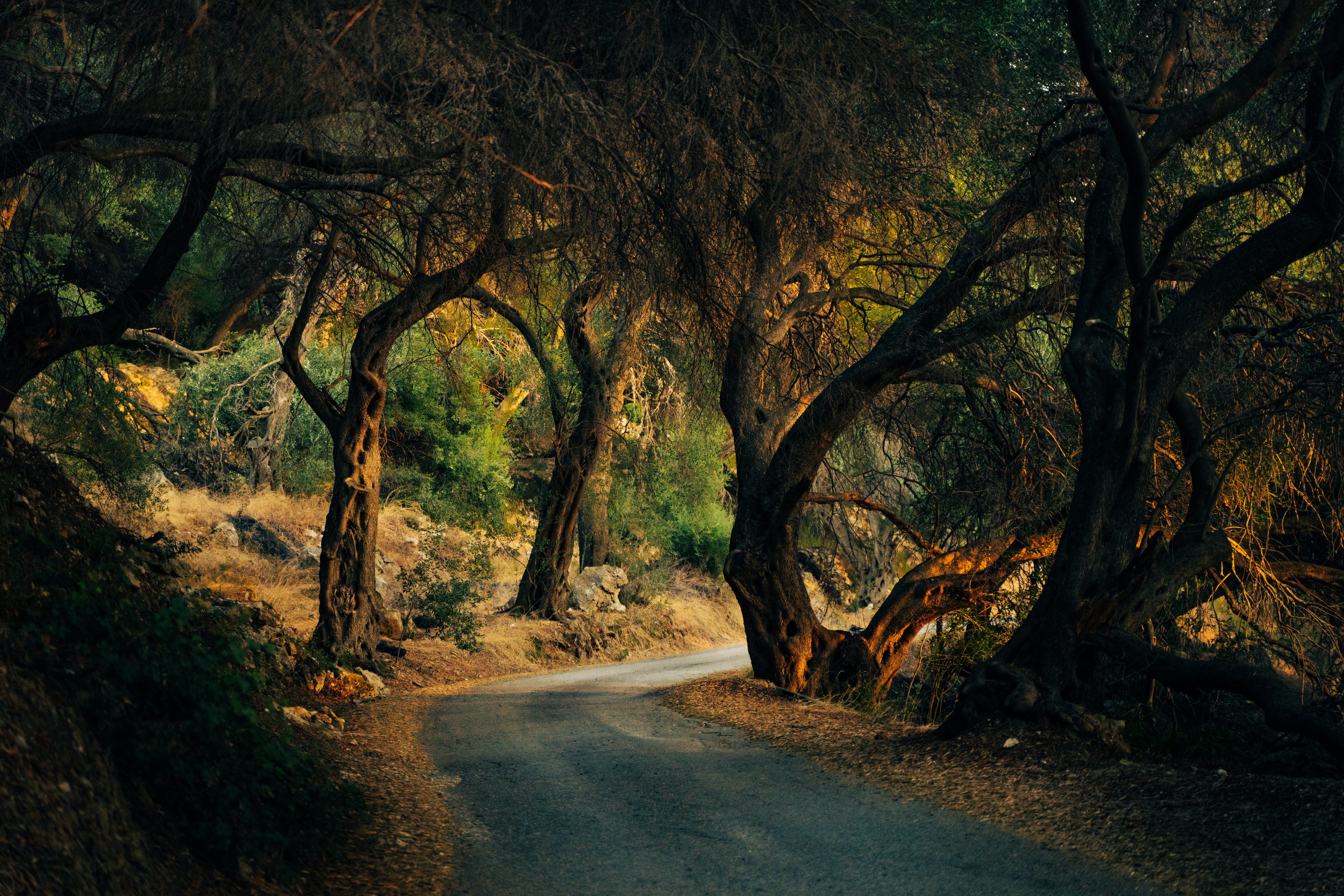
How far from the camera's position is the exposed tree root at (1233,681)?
6883 mm

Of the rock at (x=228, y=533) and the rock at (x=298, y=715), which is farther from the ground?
the rock at (x=228, y=533)

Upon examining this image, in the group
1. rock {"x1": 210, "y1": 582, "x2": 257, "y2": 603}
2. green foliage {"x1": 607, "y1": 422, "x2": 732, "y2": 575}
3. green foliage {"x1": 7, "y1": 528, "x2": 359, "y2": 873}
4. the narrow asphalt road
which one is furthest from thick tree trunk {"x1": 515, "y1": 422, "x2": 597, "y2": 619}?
green foliage {"x1": 7, "y1": 528, "x2": 359, "y2": 873}

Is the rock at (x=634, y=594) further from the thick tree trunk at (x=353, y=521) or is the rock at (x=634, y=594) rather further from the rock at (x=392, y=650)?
the thick tree trunk at (x=353, y=521)

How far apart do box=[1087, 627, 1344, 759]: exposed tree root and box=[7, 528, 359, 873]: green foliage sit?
226 inches

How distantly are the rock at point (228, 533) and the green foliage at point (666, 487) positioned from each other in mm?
8590

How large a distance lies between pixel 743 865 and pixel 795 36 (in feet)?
18.7

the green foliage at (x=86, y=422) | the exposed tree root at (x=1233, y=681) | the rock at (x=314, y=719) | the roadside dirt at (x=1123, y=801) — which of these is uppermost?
the green foliage at (x=86, y=422)

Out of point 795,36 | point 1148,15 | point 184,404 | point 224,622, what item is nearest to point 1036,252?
point 1148,15

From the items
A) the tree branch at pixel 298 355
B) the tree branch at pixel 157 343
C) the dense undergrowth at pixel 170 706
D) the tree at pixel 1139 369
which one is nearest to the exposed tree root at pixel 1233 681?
the tree at pixel 1139 369

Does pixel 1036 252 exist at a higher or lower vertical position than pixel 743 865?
higher

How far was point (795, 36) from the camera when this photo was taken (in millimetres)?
7930

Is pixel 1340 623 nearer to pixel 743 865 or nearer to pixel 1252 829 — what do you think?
pixel 1252 829

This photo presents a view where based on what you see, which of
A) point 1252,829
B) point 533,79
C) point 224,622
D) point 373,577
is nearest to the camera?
point 1252,829

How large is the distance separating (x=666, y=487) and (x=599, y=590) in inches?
126
